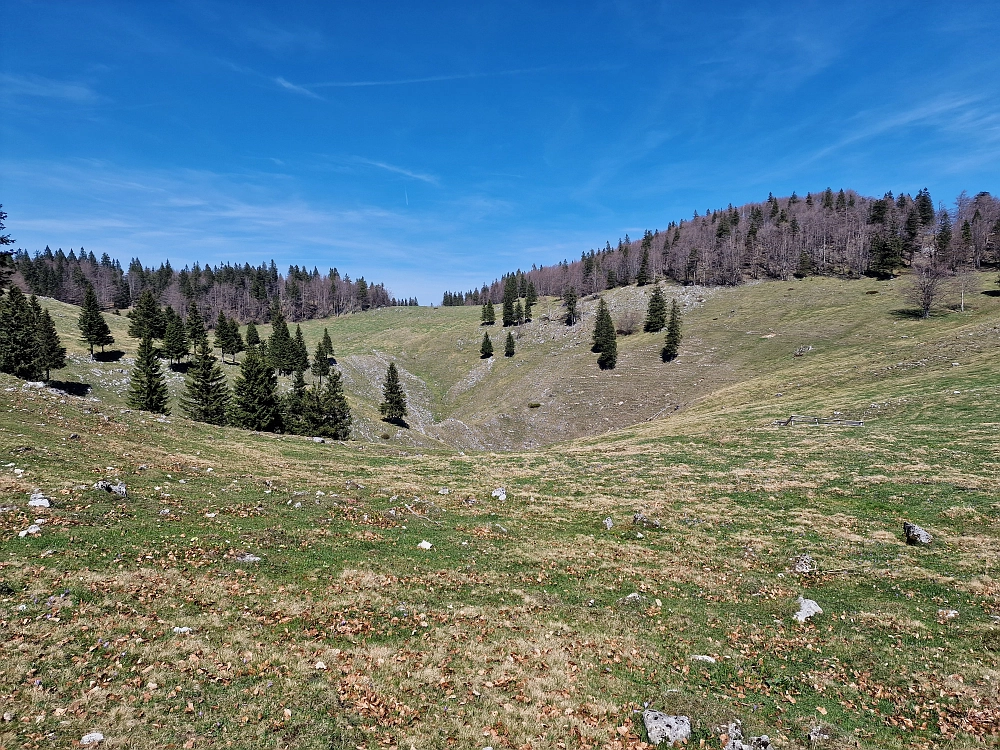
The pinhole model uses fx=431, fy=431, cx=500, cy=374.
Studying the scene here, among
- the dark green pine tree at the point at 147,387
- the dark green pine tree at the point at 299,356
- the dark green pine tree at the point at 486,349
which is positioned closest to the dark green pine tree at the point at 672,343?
the dark green pine tree at the point at 486,349

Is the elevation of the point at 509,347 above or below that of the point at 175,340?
below

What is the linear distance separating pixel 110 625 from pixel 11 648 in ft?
5.29

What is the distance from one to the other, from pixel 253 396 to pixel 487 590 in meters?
54.1

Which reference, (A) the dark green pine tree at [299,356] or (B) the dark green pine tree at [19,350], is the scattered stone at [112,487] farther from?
(A) the dark green pine tree at [299,356]

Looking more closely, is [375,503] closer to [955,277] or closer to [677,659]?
[677,659]

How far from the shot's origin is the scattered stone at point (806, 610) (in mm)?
13605

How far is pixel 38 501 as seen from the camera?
15.3 meters

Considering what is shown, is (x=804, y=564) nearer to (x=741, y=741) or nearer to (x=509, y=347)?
(x=741, y=741)

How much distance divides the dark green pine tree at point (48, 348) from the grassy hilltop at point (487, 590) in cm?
4587

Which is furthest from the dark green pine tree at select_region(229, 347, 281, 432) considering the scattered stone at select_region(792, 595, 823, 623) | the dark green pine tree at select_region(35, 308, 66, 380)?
the scattered stone at select_region(792, 595, 823, 623)

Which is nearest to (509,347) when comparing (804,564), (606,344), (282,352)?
(606,344)

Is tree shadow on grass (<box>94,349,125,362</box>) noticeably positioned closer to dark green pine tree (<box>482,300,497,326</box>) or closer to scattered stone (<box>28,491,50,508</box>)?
scattered stone (<box>28,491,50,508</box>)

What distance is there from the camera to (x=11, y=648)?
8.93 meters

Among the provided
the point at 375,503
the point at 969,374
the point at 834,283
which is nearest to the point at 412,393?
the point at 375,503
